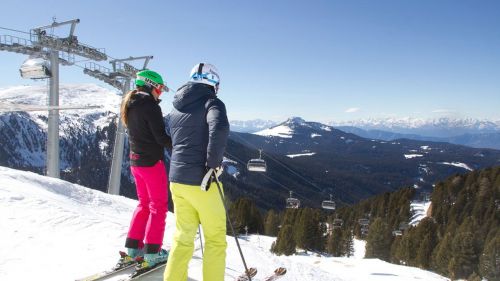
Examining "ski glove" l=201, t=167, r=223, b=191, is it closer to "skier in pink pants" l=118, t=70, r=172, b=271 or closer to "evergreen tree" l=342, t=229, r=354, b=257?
"skier in pink pants" l=118, t=70, r=172, b=271

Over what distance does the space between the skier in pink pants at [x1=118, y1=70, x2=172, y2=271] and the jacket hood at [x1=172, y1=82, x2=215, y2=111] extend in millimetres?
1055

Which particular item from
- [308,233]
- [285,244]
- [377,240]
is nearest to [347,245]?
[377,240]

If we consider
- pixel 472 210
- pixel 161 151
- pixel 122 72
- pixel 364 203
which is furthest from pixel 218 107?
pixel 364 203

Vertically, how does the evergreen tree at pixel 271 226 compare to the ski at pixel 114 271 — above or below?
below

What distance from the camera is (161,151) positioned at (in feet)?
20.0

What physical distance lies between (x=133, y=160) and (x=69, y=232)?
10.2 feet

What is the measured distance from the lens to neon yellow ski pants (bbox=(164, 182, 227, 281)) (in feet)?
15.5

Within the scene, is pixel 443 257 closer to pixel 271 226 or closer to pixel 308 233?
pixel 308 233

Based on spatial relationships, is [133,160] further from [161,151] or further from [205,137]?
[205,137]

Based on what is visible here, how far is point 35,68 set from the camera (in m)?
18.5

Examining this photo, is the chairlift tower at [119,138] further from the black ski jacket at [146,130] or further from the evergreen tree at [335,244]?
the evergreen tree at [335,244]

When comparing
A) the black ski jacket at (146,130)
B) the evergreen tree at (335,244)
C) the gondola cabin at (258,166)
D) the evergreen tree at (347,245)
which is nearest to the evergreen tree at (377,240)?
the evergreen tree at (347,245)

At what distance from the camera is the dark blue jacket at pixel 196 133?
447cm

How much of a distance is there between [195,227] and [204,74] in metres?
1.85
